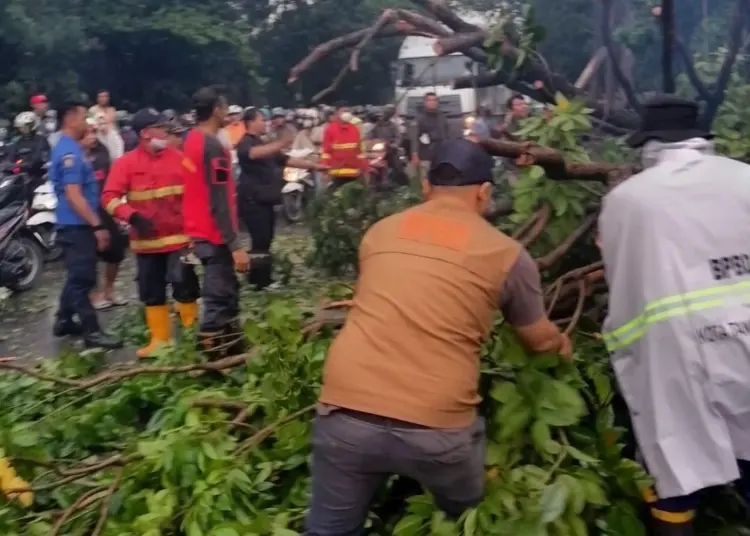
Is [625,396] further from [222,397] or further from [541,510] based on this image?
[222,397]

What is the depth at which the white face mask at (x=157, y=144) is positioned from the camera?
5883mm

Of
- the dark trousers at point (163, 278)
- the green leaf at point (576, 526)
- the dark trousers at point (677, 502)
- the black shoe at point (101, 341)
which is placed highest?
the green leaf at point (576, 526)

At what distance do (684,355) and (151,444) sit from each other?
→ 1758mm

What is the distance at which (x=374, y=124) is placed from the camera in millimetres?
15086

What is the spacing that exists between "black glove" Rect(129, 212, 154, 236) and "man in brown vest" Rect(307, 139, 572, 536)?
143 inches

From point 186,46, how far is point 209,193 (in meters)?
17.8

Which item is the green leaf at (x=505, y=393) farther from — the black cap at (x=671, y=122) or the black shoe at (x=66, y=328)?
the black shoe at (x=66, y=328)

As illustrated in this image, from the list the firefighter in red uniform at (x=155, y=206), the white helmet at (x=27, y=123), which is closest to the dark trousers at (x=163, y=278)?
the firefighter in red uniform at (x=155, y=206)

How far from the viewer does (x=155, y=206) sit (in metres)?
5.90

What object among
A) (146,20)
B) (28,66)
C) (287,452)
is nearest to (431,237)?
(287,452)

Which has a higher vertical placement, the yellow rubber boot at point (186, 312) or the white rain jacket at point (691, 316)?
the white rain jacket at point (691, 316)

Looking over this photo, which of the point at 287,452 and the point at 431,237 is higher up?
the point at 431,237

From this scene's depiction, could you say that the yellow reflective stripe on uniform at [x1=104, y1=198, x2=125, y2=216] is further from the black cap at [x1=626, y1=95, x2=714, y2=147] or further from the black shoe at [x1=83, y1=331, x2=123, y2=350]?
the black cap at [x1=626, y1=95, x2=714, y2=147]

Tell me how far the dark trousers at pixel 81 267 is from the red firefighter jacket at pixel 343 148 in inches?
205
